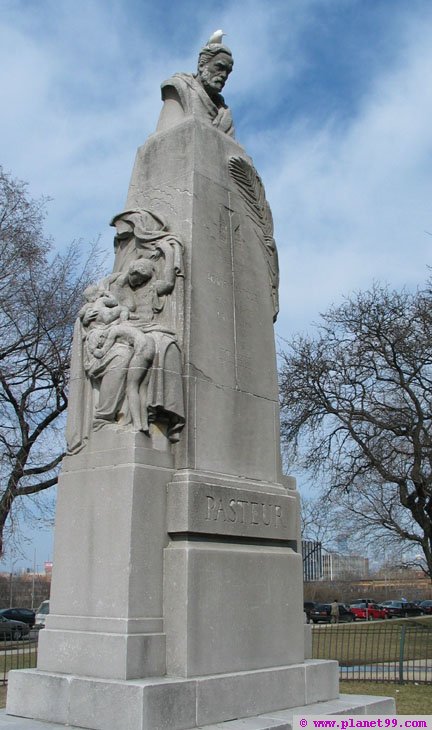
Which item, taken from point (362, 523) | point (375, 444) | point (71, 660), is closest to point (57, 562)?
point (71, 660)

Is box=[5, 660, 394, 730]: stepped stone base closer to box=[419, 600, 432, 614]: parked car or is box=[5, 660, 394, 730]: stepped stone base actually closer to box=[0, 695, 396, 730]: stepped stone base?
box=[0, 695, 396, 730]: stepped stone base

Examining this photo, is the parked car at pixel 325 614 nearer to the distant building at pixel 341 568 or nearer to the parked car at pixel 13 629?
the parked car at pixel 13 629

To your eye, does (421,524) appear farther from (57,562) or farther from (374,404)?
(57,562)

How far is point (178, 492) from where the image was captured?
240 inches

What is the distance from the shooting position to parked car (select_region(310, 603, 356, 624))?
42000 mm

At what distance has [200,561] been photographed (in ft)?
19.7

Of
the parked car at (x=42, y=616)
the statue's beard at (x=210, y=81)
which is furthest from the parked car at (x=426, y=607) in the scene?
the statue's beard at (x=210, y=81)

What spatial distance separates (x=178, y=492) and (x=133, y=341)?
48.2 inches

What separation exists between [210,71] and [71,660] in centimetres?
559

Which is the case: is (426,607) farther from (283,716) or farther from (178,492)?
(178,492)

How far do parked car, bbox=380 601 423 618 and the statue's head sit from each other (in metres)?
43.0

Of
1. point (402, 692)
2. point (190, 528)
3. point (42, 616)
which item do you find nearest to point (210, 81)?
point (190, 528)

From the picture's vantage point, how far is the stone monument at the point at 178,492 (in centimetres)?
575

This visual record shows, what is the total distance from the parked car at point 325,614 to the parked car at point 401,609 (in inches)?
163
